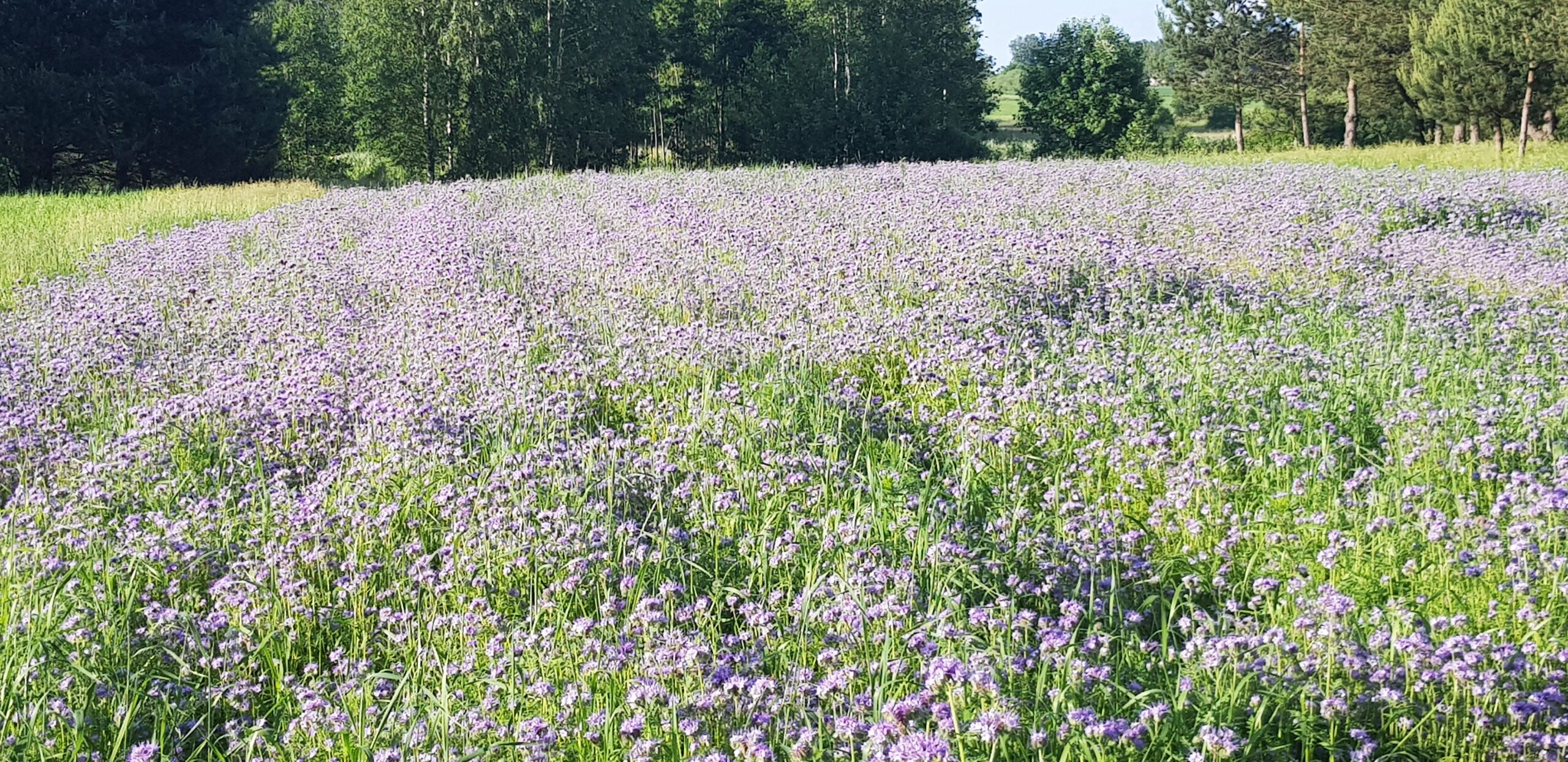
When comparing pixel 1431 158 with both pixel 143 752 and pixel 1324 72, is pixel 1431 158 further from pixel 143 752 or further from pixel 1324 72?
pixel 143 752

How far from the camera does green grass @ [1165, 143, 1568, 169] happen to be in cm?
2269

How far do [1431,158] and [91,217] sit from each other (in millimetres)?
29430

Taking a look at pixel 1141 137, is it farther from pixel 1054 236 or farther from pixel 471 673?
pixel 471 673

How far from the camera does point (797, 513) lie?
430 centimetres

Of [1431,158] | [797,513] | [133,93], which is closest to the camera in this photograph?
[797,513]

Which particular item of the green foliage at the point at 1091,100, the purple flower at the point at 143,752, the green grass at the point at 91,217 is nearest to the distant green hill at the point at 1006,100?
the green foliage at the point at 1091,100

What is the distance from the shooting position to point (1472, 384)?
5.62 meters

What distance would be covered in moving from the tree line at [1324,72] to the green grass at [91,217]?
1036 inches

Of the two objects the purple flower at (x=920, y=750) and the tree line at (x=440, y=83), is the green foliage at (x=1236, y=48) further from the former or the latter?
the purple flower at (x=920, y=750)

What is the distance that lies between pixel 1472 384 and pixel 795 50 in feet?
127

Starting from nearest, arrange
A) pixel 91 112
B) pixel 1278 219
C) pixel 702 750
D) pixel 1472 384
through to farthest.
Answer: pixel 702 750 < pixel 1472 384 < pixel 1278 219 < pixel 91 112

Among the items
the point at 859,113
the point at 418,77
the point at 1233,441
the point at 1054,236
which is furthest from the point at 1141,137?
the point at 1233,441

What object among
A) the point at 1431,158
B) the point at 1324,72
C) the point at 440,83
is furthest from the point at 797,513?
the point at 1324,72

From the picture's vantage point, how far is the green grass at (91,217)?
1110cm
